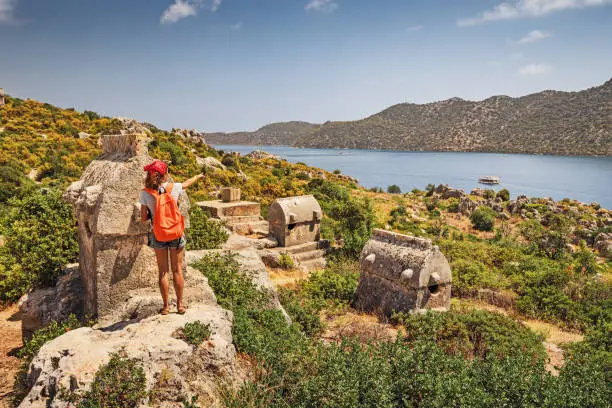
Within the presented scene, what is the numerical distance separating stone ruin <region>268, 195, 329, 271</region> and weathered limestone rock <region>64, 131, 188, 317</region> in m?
8.05

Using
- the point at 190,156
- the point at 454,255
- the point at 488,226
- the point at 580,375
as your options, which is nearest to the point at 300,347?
the point at 580,375

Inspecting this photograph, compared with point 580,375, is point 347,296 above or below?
below

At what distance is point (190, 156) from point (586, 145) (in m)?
101

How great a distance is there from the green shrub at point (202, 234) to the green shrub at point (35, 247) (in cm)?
234

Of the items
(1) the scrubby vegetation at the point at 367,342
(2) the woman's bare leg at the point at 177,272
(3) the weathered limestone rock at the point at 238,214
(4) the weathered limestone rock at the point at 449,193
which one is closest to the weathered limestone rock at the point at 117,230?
(2) the woman's bare leg at the point at 177,272

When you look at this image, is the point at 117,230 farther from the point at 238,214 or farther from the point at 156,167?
the point at 238,214

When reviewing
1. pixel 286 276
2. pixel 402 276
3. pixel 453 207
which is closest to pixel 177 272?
pixel 402 276

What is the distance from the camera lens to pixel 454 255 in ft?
43.6

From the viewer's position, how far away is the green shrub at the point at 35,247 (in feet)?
20.6

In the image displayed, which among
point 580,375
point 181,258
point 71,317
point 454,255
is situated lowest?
point 454,255

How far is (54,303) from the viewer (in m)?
5.50

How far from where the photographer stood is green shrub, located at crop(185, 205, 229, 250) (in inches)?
335

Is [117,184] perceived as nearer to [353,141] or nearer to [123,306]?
[123,306]

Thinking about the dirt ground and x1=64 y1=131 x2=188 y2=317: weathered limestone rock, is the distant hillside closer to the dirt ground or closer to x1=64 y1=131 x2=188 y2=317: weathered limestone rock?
x1=64 y1=131 x2=188 y2=317: weathered limestone rock
